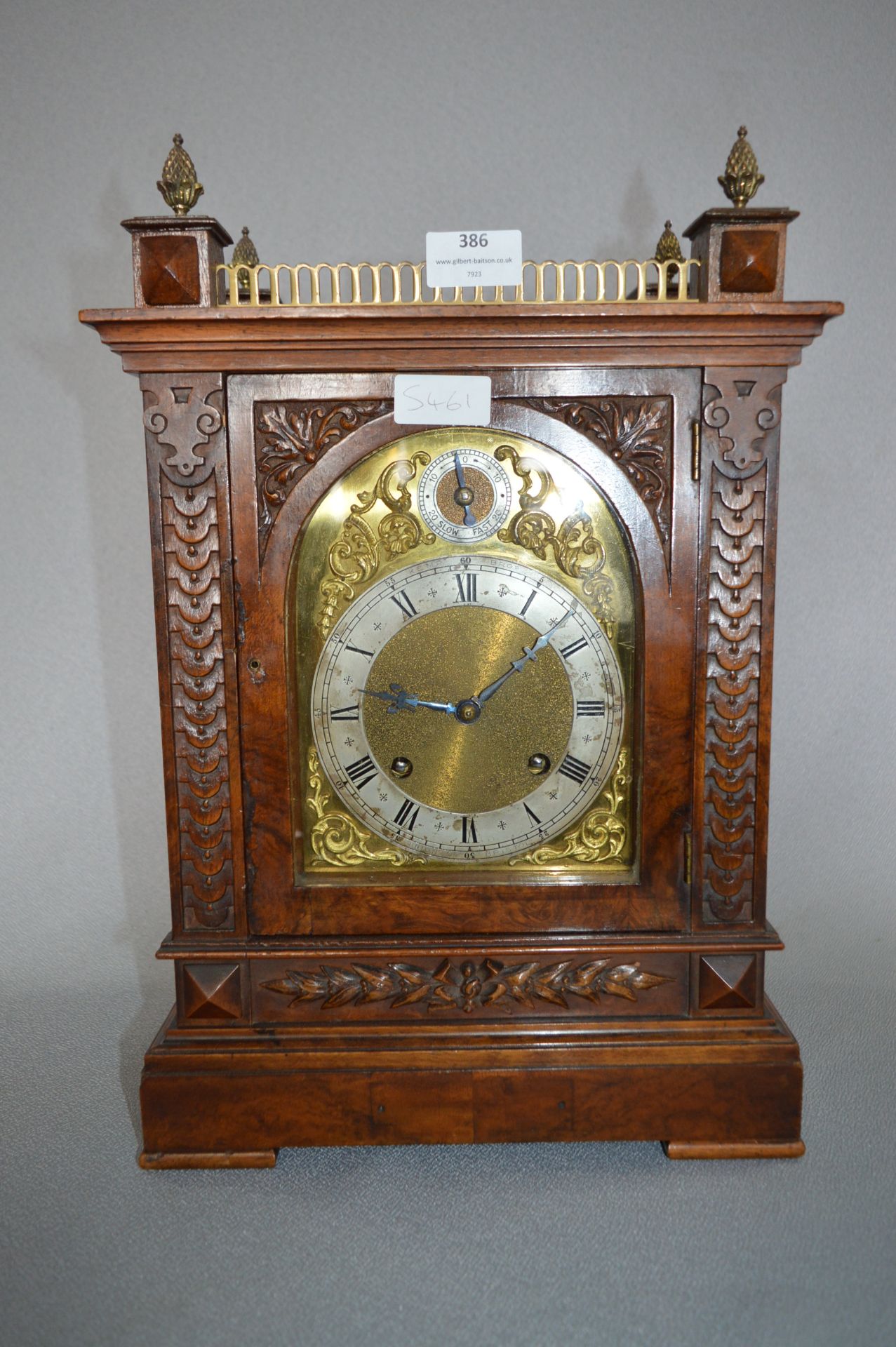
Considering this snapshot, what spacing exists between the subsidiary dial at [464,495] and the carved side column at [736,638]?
0.43 metres


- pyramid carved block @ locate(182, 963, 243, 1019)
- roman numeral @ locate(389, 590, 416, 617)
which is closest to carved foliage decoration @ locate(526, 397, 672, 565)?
roman numeral @ locate(389, 590, 416, 617)

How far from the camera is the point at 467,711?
2.38 meters

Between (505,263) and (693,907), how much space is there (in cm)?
142

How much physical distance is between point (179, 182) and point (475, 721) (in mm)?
1239

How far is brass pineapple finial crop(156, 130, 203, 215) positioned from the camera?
2193mm

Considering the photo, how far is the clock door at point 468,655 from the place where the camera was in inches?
90.7

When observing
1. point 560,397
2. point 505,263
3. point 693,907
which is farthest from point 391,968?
point 505,263

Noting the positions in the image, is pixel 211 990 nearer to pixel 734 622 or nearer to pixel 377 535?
pixel 377 535

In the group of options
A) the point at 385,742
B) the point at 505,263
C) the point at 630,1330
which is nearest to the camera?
the point at 630,1330

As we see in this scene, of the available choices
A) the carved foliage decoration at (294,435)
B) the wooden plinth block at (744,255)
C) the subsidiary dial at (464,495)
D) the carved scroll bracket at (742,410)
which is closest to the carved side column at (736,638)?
the carved scroll bracket at (742,410)

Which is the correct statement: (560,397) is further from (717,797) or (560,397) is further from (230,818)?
(230,818)

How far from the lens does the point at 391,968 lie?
246 cm

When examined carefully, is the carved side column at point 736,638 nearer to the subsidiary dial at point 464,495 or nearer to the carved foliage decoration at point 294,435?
the subsidiary dial at point 464,495

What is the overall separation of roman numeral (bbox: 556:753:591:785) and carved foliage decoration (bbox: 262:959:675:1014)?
41cm
